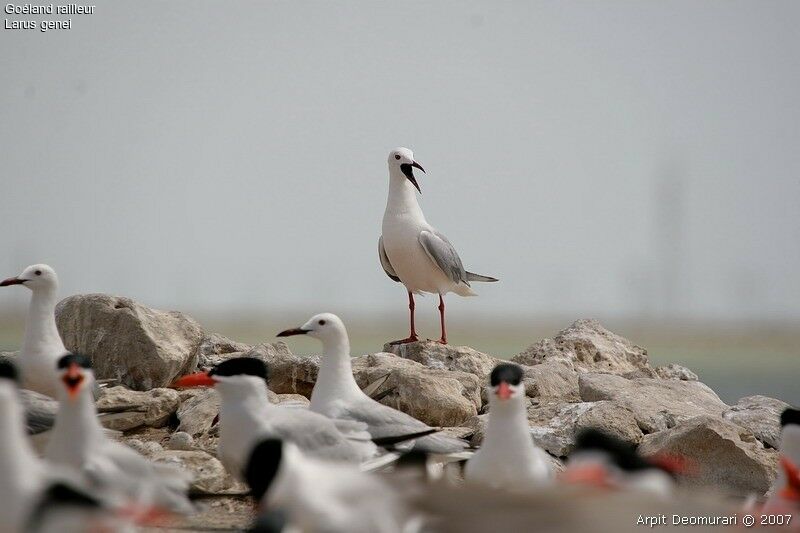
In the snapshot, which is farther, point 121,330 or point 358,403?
point 121,330

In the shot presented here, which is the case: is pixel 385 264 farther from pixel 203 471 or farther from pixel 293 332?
pixel 203 471

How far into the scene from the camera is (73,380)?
6000 mm

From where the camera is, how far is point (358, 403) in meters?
7.65

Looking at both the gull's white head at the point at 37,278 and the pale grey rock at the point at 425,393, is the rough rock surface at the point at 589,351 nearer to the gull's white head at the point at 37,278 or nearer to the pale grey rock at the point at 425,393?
the pale grey rock at the point at 425,393

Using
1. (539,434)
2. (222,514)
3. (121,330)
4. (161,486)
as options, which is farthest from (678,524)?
(121,330)

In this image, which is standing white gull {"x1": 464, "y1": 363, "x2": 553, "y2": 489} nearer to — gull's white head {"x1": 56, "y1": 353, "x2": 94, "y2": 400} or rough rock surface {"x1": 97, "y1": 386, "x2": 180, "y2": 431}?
gull's white head {"x1": 56, "y1": 353, "x2": 94, "y2": 400}

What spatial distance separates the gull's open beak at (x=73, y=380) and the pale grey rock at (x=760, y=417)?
236 inches

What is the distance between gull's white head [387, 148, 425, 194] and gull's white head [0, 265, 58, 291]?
4.77 meters

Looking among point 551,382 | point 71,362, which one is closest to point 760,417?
point 551,382

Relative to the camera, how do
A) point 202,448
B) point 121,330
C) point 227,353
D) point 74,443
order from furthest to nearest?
point 227,353, point 121,330, point 202,448, point 74,443

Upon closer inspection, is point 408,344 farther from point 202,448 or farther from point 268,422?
point 268,422

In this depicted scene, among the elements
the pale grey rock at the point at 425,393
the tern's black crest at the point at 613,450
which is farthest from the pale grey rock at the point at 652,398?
the tern's black crest at the point at 613,450

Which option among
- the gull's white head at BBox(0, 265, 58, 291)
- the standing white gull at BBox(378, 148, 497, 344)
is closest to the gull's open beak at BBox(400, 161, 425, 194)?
the standing white gull at BBox(378, 148, 497, 344)

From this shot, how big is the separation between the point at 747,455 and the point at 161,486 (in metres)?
5.05
